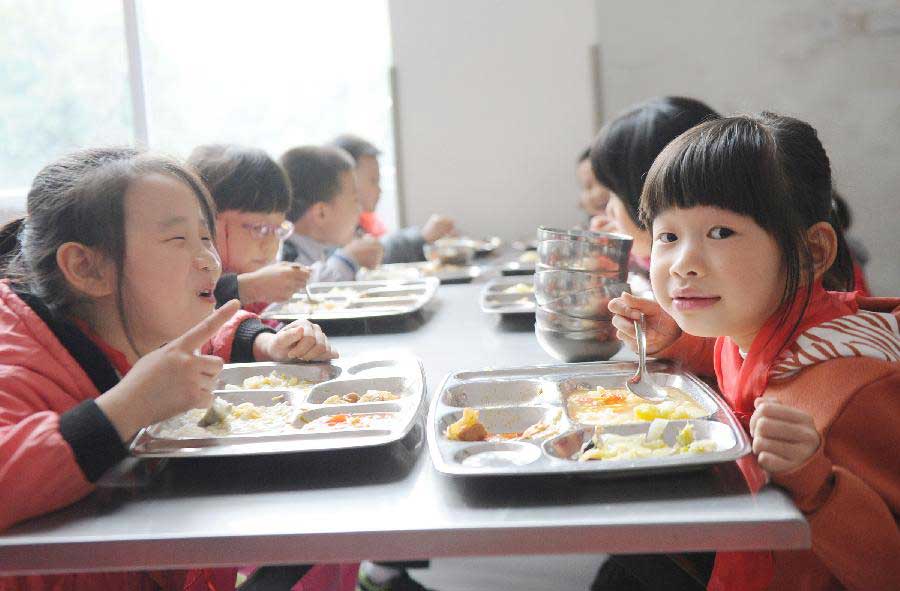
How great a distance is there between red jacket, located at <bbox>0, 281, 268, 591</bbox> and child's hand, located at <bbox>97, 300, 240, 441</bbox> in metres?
0.07

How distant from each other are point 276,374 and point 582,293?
594mm

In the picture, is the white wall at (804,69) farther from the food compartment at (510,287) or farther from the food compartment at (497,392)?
the food compartment at (497,392)

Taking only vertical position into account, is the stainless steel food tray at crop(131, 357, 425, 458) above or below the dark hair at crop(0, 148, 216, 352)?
below

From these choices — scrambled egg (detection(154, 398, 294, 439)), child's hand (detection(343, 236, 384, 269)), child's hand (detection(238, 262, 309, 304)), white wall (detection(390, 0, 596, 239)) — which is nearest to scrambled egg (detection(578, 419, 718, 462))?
scrambled egg (detection(154, 398, 294, 439))

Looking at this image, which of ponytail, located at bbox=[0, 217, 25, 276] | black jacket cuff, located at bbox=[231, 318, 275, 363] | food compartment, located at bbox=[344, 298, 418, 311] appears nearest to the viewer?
ponytail, located at bbox=[0, 217, 25, 276]

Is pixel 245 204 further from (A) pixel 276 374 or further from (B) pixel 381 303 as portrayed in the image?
(A) pixel 276 374

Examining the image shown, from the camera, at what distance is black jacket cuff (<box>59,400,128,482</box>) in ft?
3.28

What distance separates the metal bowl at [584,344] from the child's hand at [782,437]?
1.91ft

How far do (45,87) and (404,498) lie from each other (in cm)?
506

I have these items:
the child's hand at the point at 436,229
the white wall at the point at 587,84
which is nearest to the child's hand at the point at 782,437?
the child's hand at the point at 436,229

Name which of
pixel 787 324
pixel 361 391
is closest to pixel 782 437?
pixel 787 324

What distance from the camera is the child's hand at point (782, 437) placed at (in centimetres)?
93

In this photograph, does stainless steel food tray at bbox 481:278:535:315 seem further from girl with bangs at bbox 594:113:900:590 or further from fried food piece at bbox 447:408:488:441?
fried food piece at bbox 447:408:488:441

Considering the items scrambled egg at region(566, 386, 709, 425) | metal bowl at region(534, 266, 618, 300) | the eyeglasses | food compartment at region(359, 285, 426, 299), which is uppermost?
the eyeglasses
